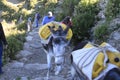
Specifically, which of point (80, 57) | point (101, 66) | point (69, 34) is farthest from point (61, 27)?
point (101, 66)

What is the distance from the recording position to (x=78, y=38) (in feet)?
53.0

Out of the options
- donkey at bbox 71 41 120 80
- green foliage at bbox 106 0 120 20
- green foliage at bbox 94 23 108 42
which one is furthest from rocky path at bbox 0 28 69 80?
green foliage at bbox 106 0 120 20

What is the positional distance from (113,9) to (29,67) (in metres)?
5.19

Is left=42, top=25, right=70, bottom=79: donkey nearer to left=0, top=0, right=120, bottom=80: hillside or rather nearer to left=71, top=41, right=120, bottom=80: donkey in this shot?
left=0, top=0, right=120, bottom=80: hillside

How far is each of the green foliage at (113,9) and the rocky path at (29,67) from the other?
3.55m

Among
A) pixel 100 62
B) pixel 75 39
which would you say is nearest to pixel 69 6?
pixel 75 39

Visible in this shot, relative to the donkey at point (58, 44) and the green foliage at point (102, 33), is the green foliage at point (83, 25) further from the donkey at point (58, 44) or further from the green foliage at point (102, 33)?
the donkey at point (58, 44)

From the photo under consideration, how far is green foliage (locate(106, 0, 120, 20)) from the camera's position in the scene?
1581cm

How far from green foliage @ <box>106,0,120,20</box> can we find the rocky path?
140 inches

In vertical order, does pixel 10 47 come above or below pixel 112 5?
below

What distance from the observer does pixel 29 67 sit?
13.1 meters

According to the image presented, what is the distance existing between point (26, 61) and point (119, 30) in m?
3.93

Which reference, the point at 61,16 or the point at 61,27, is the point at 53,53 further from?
the point at 61,16

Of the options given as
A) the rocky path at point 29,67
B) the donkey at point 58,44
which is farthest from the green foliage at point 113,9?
the donkey at point 58,44
